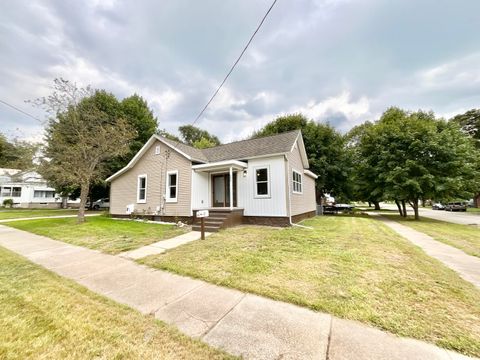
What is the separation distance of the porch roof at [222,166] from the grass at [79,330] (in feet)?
24.4

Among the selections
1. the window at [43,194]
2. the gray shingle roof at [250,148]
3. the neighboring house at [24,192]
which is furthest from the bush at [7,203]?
the gray shingle roof at [250,148]

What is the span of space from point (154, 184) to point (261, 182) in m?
6.76

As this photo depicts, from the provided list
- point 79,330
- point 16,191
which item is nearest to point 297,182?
point 79,330

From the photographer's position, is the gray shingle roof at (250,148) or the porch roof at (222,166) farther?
the gray shingle roof at (250,148)

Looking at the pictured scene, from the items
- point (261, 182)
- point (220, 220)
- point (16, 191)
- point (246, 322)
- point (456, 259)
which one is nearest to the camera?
point (246, 322)

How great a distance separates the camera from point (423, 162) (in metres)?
15.4

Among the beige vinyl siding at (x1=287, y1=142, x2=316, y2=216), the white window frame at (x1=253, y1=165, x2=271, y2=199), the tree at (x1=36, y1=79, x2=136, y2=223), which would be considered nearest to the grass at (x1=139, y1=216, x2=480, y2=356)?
the white window frame at (x1=253, y1=165, x2=271, y2=199)

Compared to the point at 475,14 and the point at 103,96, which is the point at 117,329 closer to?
the point at 475,14

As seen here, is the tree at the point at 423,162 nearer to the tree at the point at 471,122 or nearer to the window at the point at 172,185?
the window at the point at 172,185

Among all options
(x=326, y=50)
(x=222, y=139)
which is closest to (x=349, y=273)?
(x=326, y=50)

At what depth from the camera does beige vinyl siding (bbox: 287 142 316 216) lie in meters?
11.1

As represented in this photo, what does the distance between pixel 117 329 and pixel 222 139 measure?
138 feet

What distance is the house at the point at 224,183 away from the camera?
33.6 ft

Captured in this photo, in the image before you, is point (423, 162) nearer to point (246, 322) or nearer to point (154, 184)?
point (246, 322)
